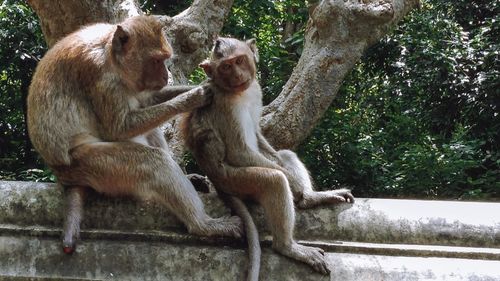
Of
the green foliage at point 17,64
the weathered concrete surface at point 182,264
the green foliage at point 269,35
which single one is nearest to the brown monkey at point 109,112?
the weathered concrete surface at point 182,264

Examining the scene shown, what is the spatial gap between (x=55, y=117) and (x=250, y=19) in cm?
719

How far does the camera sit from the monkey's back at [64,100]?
4.89 metres

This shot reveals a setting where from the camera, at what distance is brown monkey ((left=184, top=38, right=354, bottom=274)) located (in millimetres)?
4949

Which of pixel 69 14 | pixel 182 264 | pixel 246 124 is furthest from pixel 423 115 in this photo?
pixel 182 264

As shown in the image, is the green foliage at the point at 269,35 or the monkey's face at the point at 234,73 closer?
the monkey's face at the point at 234,73

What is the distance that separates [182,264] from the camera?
4410mm

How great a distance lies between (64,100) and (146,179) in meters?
0.83

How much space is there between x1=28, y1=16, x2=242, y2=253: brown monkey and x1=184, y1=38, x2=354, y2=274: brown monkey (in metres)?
0.24

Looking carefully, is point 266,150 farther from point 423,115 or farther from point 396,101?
point 396,101

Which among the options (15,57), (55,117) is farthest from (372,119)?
(55,117)

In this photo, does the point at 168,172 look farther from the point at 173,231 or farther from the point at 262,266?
the point at 262,266

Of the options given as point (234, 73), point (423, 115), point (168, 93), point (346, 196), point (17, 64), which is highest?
point (234, 73)

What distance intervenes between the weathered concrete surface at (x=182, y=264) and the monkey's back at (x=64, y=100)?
2.41 ft

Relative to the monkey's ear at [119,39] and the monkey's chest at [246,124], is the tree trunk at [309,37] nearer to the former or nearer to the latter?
the monkey's chest at [246,124]
